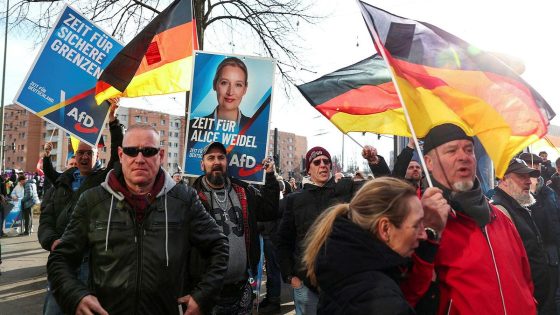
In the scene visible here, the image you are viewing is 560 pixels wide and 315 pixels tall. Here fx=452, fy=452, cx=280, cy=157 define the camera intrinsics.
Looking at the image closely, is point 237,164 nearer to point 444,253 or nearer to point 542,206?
point 444,253

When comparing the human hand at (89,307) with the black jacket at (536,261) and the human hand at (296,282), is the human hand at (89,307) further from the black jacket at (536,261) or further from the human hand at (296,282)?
the black jacket at (536,261)

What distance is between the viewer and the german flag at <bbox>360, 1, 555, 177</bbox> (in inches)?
99.2

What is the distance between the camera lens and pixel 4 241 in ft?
42.6

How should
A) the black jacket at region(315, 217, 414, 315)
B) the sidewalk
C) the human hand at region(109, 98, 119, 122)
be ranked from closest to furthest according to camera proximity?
the black jacket at region(315, 217, 414, 315), the human hand at region(109, 98, 119, 122), the sidewalk

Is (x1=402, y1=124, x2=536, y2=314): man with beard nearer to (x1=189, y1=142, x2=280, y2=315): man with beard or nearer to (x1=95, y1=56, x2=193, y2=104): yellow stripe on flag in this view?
(x1=189, y1=142, x2=280, y2=315): man with beard

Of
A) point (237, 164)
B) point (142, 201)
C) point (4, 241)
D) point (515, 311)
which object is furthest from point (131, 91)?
point (4, 241)

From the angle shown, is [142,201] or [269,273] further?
[269,273]

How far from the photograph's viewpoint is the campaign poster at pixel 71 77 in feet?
14.1

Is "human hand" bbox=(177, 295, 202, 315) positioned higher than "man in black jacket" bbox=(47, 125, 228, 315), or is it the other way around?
"man in black jacket" bbox=(47, 125, 228, 315)

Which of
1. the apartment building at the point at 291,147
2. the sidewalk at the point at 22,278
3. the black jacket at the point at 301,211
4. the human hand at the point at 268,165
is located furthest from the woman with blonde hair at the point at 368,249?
the apartment building at the point at 291,147

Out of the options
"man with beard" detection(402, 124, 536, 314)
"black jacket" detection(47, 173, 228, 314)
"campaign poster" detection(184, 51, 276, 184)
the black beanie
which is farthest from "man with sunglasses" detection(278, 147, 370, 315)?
"man with beard" detection(402, 124, 536, 314)

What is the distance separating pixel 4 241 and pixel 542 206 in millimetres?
13508

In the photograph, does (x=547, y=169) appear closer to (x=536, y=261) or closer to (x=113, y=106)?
(x=536, y=261)

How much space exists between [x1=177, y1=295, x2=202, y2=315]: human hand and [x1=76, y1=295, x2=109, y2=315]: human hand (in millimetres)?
436
